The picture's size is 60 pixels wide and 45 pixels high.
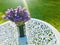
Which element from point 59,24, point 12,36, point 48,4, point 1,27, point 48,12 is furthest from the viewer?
point 48,4

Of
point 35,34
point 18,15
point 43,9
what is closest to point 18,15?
point 18,15

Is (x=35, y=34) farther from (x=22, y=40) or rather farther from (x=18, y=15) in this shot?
(x=18, y=15)

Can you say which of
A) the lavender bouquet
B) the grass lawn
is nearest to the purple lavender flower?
the lavender bouquet

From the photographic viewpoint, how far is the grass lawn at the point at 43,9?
2.63 metres

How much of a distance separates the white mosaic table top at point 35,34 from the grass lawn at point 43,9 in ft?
2.49

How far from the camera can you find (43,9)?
2.89 metres

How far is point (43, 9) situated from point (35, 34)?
1276mm

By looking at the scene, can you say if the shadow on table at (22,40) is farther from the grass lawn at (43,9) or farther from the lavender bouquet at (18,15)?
the grass lawn at (43,9)

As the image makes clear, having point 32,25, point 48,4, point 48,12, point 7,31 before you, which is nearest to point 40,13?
point 48,12

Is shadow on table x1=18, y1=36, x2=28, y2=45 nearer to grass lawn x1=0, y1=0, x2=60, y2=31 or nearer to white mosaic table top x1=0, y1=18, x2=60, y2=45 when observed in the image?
white mosaic table top x1=0, y1=18, x2=60, y2=45

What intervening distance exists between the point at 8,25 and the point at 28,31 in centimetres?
26

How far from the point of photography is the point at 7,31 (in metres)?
1.75

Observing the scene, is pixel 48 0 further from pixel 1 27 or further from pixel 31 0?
pixel 1 27

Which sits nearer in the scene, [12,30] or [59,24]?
[12,30]
